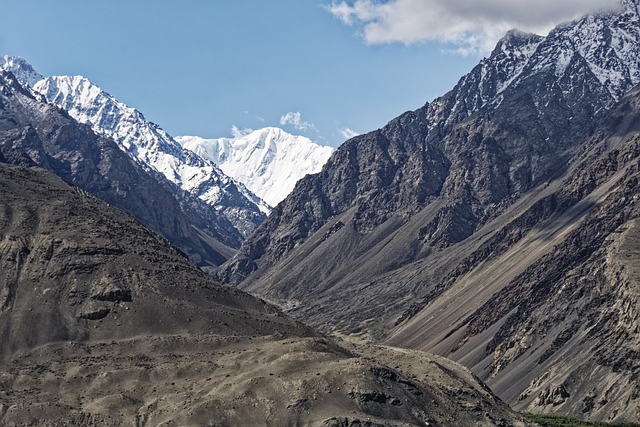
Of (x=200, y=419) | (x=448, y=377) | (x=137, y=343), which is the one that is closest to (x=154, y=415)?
(x=200, y=419)

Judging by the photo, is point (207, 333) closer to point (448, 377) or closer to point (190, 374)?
point (190, 374)

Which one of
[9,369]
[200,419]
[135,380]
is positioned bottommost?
[200,419]

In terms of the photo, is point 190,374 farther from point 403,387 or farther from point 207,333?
point 403,387

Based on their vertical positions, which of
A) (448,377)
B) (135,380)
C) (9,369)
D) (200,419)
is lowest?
(448,377)

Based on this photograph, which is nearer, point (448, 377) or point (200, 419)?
point (200, 419)

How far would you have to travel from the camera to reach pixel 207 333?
197 metres

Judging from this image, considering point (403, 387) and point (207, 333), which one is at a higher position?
point (207, 333)

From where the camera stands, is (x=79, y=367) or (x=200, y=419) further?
(x=79, y=367)

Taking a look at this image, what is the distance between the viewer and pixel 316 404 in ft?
528

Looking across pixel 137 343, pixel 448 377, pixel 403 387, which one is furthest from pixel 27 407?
pixel 448 377

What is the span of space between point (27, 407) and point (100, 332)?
36862 millimetres

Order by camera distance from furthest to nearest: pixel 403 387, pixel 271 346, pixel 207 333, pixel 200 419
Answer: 1. pixel 207 333
2. pixel 271 346
3. pixel 403 387
4. pixel 200 419

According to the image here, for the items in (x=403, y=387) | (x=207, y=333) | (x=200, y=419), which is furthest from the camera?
(x=207, y=333)

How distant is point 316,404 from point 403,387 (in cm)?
1759
